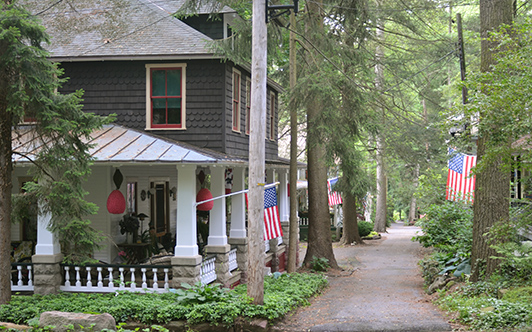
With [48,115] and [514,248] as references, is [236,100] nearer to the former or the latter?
[48,115]

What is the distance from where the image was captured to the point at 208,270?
12945mm

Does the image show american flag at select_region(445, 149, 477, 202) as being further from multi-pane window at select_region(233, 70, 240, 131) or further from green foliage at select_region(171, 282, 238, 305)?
green foliage at select_region(171, 282, 238, 305)

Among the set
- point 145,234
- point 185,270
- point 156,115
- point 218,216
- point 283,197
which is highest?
point 156,115

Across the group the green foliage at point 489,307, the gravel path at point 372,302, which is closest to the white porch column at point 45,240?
the gravel path at point 372,302

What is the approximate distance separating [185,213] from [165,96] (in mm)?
3645

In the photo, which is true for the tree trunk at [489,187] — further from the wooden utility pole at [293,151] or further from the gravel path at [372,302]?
the wooden utility pole at [293,151]

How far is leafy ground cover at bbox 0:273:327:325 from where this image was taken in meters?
10.3

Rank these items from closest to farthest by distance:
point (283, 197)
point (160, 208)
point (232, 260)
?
point (232, 260), point (160, 208), point (283, 197)

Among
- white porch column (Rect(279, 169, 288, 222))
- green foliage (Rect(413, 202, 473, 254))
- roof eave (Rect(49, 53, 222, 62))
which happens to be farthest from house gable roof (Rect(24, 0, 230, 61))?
green foliage (Rect(413, 202, 473, 254))

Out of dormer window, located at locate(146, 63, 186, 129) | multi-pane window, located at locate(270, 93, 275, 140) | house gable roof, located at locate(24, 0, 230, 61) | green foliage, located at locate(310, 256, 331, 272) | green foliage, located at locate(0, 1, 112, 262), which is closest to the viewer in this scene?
green foliage, located at locate(0, 1, 112, 262)

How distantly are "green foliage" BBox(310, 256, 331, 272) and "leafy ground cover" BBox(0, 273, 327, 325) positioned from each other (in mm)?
6353

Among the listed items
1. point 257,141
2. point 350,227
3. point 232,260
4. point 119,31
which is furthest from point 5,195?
point 350,227

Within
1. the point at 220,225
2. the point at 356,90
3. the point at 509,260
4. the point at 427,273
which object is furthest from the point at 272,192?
the point at 509,260

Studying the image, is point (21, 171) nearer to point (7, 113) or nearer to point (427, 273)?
point (7, 113)
